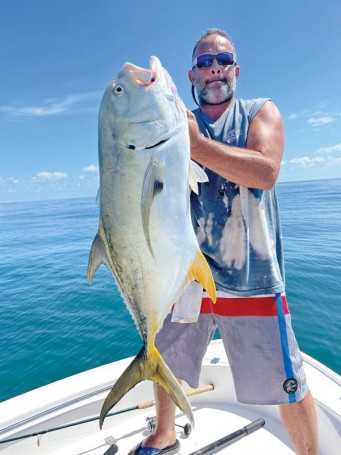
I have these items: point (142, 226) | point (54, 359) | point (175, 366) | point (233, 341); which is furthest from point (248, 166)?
point (54, 359)

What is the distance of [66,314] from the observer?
7.12 meters

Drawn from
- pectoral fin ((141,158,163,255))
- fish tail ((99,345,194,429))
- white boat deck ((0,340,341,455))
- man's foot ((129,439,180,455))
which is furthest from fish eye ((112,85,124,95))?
white boat deck ((0,340,341,455))

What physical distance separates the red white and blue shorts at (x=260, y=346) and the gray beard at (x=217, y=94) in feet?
4.50

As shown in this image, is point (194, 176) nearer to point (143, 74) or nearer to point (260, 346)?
point (143, 74)

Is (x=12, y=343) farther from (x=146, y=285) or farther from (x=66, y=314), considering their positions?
(x=146, y=285)

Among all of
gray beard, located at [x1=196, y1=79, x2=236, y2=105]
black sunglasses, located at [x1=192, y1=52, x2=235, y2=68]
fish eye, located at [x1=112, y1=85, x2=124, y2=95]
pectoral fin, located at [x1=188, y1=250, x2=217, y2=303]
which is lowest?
pectoral fin, located at [x1=188, y1=250, x2=217, y2=303]

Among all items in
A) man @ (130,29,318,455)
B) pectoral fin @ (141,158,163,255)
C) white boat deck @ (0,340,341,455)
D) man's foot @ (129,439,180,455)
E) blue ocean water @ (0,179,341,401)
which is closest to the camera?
pectoral fin @ (141,158,163,255)

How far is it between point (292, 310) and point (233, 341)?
4848 millimetres

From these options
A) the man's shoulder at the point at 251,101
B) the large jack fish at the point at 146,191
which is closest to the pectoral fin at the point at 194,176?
the large jack fish at the point at 146,191

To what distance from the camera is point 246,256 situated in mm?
2182

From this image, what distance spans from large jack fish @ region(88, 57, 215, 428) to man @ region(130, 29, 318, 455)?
0.66m

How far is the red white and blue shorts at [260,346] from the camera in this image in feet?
6.98

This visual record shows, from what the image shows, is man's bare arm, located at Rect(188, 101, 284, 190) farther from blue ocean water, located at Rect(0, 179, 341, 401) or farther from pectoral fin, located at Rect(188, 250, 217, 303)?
blue ocean water, located at Rect(0, 179, 341, 401)

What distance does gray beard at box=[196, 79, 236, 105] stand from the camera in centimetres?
230
